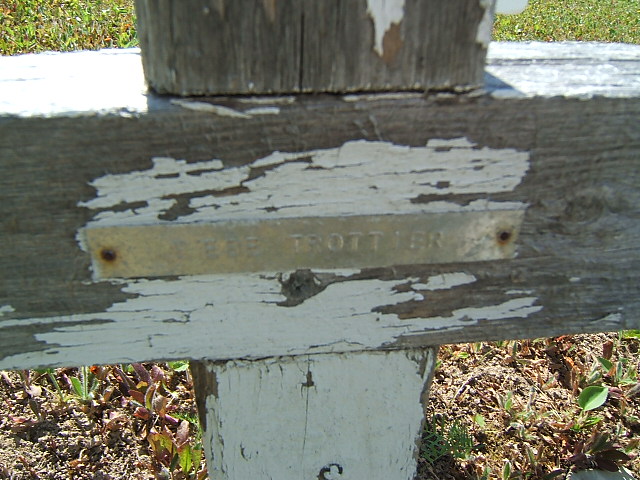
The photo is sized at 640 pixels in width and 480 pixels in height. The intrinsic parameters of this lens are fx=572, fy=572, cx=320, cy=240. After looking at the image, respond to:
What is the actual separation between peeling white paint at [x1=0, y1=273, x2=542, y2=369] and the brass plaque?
43 millimetres

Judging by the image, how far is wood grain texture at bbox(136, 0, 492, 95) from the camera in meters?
0.77

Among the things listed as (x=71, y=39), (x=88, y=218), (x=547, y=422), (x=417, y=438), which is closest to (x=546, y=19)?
(x=71, y=39)

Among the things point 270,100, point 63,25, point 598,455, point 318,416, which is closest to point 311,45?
point 270,100

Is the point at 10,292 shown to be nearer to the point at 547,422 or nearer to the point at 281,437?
the point at 281,437

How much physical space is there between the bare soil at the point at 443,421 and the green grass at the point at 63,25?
2.27 meters

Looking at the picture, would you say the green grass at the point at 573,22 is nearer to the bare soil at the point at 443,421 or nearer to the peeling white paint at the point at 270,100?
the bare soil at the point at 443,421

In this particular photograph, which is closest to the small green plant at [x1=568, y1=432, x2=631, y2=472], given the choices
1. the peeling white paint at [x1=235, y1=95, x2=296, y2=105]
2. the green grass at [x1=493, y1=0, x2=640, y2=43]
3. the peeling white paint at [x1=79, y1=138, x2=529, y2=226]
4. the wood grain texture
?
the peeling white paint at [x1=79, y1=138, x2=529, y2=226]

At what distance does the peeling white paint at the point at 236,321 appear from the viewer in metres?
0.99

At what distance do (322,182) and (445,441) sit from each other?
142 cm

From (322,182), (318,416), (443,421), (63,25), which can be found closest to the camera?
(322,182)

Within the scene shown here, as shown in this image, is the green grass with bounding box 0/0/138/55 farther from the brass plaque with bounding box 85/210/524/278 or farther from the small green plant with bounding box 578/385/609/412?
the small green plant with bounding box 578/385/609/412

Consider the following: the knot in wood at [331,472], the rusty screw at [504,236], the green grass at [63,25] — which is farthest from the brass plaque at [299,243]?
the green grass at [63,25]

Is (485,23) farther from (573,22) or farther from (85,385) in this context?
(573,22)

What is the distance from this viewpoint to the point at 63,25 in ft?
13.0
